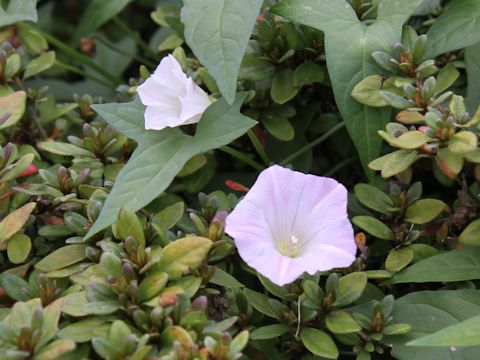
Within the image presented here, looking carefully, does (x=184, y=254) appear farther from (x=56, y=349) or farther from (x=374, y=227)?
(x=374, y=227)

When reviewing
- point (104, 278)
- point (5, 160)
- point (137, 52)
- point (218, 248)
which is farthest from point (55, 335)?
point (137, 52)

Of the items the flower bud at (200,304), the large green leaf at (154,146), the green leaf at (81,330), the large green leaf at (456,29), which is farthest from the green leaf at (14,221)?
the large green leaf at (456,29)

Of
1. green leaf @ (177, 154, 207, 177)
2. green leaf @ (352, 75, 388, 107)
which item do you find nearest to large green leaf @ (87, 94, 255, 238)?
green leaf @ (177, 154, 207, 177)

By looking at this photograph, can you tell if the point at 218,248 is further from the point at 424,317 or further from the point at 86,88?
the point at 86,88

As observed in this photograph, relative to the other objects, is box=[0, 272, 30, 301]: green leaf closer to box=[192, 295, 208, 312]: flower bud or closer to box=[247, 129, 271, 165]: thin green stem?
box=[192, 295, 208, 312]: flower bud

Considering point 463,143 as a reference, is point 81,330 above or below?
below

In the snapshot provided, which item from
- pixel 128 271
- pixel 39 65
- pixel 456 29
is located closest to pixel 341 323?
pixel 128 271
